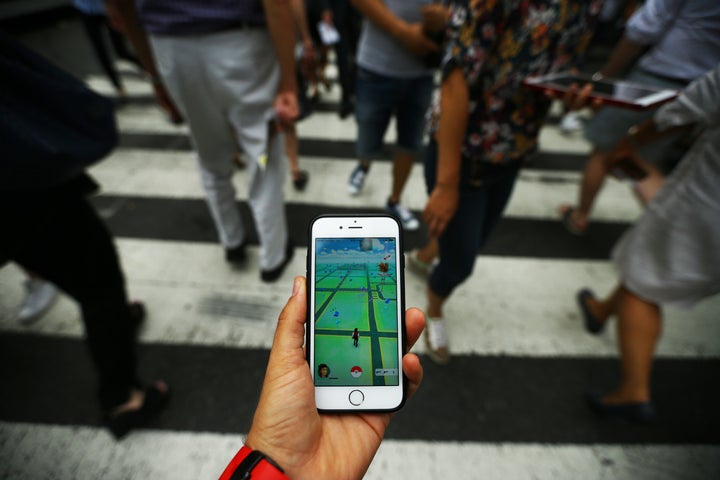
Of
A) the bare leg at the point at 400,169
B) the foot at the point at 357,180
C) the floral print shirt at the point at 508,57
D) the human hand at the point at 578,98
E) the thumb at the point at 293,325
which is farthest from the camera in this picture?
the foot at the point at 357,180

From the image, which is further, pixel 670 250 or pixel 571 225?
pixel 571 225

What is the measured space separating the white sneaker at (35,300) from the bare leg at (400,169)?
8.45 ft

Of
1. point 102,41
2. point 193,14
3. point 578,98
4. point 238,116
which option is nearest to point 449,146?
point 578,98

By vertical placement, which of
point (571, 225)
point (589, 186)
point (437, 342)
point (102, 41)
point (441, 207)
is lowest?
point (571, 225)

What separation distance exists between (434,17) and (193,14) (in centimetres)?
130

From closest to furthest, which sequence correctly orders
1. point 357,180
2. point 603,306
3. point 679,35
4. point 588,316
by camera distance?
point 679,35 < point 603,306 < point 588,316 < point 357,180

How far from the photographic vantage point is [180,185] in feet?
Answer: 11.7

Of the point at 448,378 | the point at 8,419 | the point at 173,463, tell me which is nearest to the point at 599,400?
the point at 448,378

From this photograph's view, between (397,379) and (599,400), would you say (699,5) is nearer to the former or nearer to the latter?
(599,400)

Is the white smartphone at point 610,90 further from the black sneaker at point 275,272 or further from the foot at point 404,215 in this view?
the black sneaker at point 275,272

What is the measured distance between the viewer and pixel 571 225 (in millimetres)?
3219

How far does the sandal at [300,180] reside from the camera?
3479mm

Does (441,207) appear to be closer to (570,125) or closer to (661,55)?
(661,55)

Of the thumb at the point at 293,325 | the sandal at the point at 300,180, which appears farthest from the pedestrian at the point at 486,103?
the sandal at the point at 300,180
